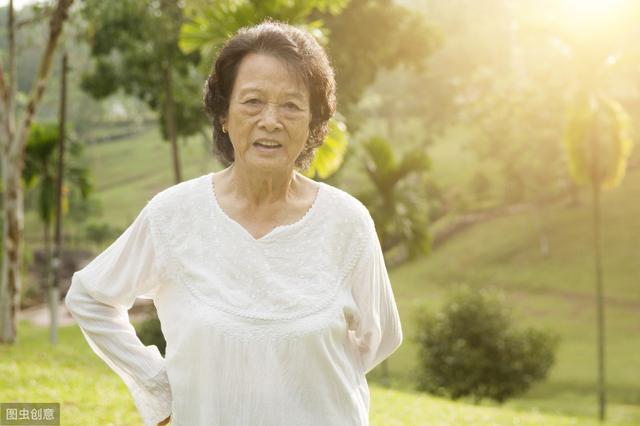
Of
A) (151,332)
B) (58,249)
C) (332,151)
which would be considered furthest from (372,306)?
(151,332)

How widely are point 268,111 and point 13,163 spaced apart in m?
15.6

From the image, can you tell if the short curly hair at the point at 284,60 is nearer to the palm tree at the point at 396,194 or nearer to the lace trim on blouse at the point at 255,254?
the lace trim on blouse at the point at 255,254

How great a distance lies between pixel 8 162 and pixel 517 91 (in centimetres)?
3415

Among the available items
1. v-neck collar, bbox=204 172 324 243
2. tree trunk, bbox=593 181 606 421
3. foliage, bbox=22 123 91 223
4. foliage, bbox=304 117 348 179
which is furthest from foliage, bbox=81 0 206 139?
v-neck collar, bbox=204 172 324 243

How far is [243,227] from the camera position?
3.08m

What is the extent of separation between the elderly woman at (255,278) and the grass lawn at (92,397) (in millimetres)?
6674

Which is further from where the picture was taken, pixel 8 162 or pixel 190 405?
pixel 8 162

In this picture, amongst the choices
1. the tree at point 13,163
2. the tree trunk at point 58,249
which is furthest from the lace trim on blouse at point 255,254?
the tree trunk at point 58,249

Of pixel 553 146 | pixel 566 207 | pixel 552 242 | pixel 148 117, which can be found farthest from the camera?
pixel 148 117

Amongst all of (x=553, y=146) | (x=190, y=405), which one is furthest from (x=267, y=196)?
(x=553, y=146)

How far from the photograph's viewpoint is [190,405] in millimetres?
3014

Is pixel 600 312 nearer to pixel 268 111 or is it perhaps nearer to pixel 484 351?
pixel 484 351

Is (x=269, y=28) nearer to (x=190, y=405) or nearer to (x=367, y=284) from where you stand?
(x=367, y=284)

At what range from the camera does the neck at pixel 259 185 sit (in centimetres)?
312
